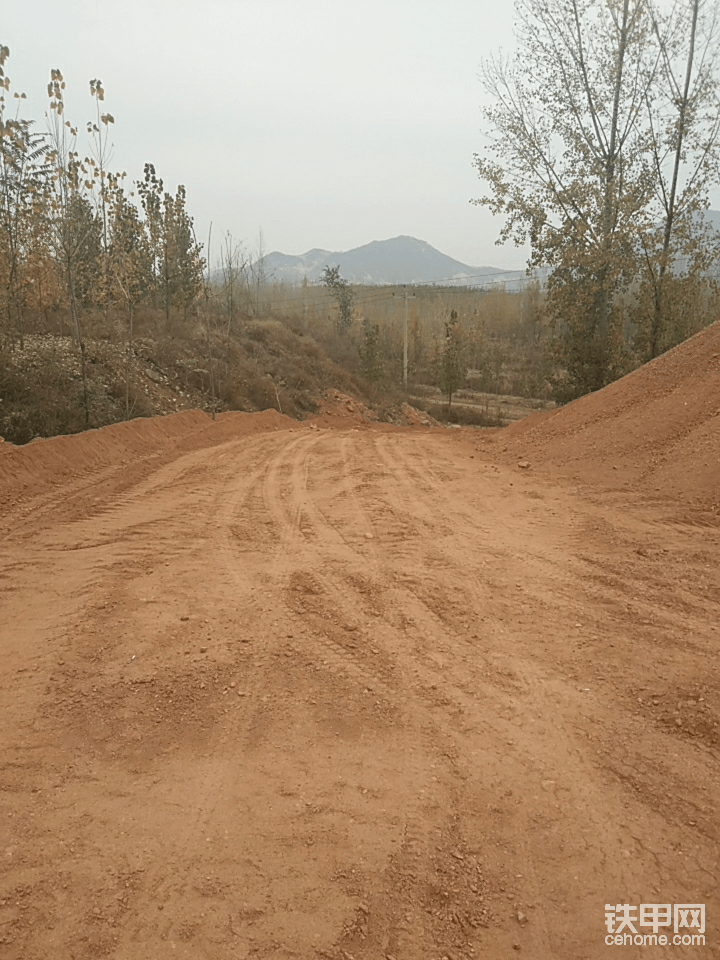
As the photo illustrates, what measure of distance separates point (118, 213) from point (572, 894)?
22843 millimetres

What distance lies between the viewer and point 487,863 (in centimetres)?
260

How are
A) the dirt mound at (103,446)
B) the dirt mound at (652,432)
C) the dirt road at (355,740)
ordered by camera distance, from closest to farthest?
the dirt road at (355,740), the dirt mound at (652,432), the dirt mound at (103,446)

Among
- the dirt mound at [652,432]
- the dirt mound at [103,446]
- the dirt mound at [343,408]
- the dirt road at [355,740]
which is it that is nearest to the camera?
the dirt road at [355,740]

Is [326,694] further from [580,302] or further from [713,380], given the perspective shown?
[580,302]

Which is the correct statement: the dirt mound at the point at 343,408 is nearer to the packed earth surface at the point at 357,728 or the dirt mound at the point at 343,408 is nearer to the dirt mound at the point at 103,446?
the dirt mound at the point at 103,446

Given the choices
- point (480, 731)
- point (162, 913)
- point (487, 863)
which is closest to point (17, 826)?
point (162, 913)

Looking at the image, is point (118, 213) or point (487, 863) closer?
point (487, 863)

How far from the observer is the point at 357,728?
11.3 ft

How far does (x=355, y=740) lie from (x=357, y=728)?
0.10m

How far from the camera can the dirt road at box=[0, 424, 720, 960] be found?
2.39 metres

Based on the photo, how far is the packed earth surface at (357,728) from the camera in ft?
7.88

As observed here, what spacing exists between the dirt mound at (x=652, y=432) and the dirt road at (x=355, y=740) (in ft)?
5.44

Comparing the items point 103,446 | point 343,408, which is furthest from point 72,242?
point 343,408

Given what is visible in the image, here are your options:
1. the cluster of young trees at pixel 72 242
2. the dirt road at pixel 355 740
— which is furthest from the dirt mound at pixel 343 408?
the dirt road at pixel 355 740
